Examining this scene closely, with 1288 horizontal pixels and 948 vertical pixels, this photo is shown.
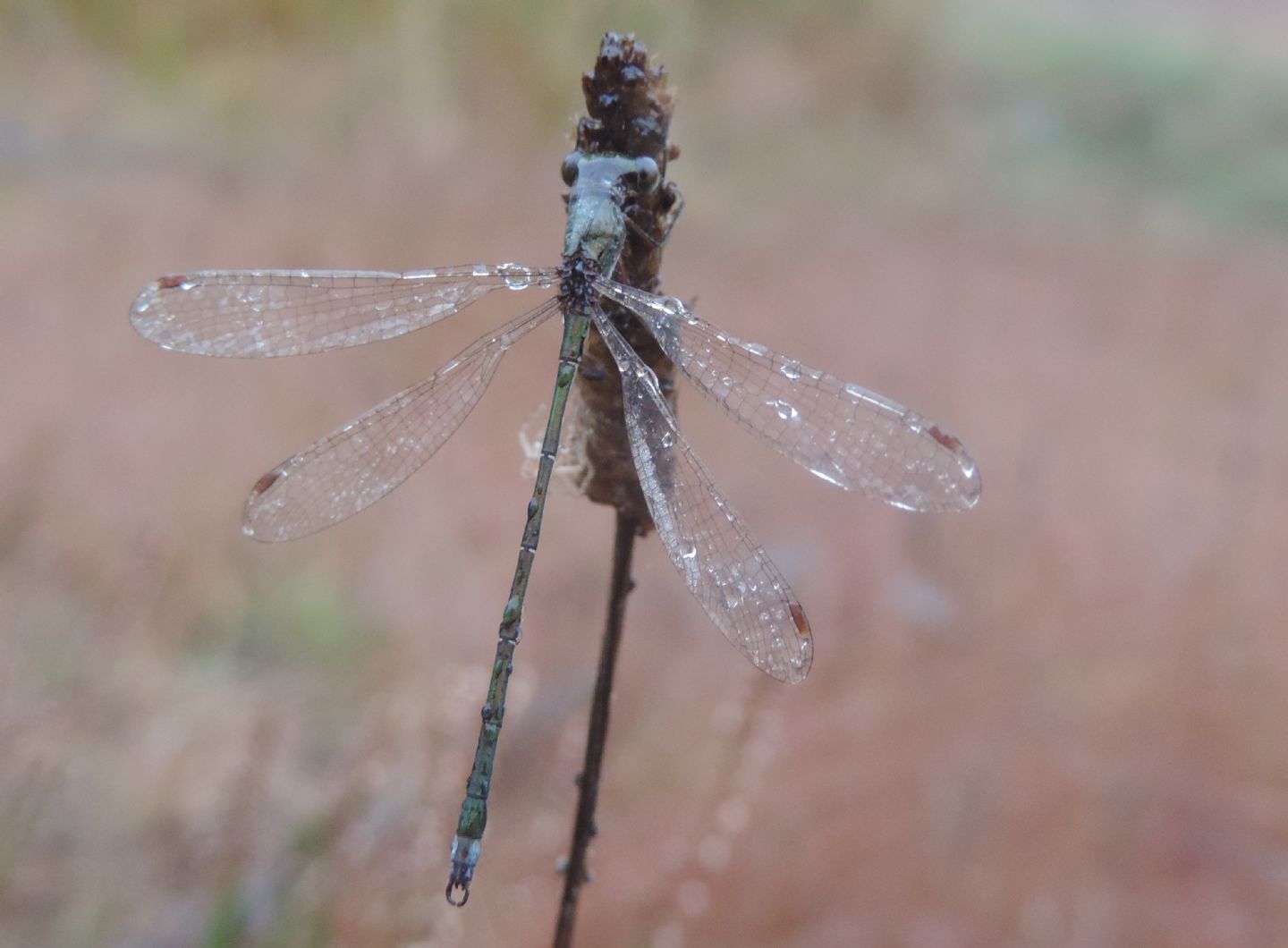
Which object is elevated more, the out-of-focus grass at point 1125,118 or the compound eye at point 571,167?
the out-of-focus grass at point 1125,118

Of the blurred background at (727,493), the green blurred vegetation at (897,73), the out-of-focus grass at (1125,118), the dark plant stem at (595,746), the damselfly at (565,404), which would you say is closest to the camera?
the dark plant stem at (595,746)

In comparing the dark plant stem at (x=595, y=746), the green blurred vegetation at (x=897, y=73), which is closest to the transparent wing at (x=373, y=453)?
the dark plant stem at (x=595, y=746)

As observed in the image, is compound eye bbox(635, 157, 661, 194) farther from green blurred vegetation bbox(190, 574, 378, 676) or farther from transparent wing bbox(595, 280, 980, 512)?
green blurred vegetation bbox(190, 574, 378, 676)

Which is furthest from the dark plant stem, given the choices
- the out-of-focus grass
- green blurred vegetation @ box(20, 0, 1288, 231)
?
the out-of-focus grass

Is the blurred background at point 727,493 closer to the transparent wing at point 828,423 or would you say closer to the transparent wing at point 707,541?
the transparent wing at point 707,541

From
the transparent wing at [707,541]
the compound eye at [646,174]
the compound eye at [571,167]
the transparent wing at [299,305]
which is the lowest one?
the transparent wing at [707,541]

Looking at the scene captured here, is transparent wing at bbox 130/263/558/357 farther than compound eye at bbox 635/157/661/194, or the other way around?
transparent wing at bbox 130/263/558/357
